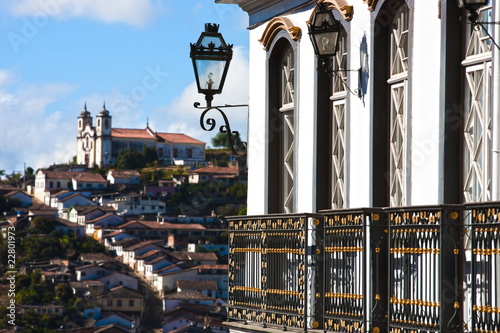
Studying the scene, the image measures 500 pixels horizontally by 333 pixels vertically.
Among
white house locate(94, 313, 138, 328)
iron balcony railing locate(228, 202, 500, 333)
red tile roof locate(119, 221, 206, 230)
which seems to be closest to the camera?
iron balcony railing locate(228, 202, 500, 333)

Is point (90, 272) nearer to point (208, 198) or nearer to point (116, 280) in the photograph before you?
point (116, 280)

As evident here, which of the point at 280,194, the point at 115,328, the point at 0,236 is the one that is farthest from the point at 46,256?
the point at 280,194

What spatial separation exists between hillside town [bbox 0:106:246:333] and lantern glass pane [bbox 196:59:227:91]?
73625mm

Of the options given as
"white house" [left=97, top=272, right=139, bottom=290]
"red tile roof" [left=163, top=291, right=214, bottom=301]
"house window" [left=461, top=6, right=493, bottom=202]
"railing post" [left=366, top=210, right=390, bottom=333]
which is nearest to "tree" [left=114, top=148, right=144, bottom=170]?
"white house" [left=97, top=272, right=139, bottom=290]

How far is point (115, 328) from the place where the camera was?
104250 mm

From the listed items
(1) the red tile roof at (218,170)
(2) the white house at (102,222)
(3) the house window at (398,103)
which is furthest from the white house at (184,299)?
(3) the house window at (398,103)

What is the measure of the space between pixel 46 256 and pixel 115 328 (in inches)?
1305

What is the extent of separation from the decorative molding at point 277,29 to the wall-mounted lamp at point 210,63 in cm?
38

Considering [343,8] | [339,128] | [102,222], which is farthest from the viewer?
[102,222]

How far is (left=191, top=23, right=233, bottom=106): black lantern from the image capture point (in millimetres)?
10836

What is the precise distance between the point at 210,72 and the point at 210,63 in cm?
8

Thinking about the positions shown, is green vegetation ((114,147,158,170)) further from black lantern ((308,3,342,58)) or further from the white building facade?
black lantern ((308,3,342,58))

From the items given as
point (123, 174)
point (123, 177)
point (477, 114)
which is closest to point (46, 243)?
point (123, 177)

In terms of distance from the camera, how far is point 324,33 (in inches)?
352
